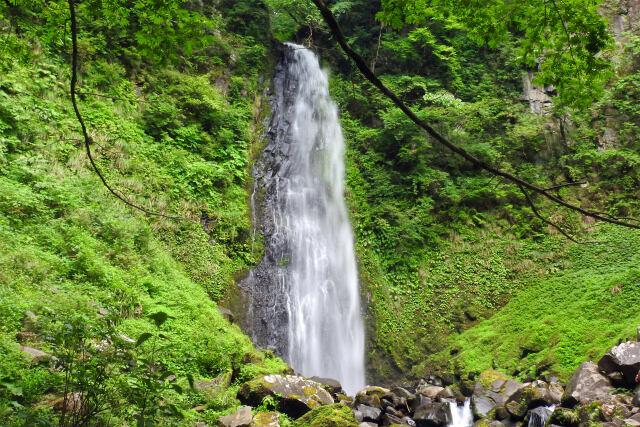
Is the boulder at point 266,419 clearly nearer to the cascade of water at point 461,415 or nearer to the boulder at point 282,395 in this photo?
the boulder at point 282,395

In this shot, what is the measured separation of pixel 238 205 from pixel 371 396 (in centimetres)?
615

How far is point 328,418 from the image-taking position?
15.8ft

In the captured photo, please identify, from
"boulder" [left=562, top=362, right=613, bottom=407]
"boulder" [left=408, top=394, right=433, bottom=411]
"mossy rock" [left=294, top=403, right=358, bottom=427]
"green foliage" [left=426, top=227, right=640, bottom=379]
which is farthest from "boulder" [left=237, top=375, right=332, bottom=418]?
"green foliage" [left=426, top=227, right=640, bottom=379]

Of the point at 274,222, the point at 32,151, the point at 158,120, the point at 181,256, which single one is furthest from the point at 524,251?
the point at 32,151

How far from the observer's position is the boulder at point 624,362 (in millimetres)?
5570

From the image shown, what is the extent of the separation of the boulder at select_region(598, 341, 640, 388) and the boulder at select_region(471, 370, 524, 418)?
1390 mm

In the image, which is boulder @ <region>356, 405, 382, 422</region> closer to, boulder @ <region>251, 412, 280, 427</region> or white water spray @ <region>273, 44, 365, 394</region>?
boulder @ <region>251, 412, 280, 427</region>

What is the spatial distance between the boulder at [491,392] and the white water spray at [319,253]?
305cm

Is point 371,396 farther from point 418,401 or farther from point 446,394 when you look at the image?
point 446,394

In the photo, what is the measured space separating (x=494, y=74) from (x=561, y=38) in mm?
15692

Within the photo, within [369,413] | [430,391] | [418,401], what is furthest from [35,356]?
[430,391]

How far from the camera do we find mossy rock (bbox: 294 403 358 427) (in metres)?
4.77

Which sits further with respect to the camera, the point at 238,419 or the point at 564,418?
the point at 564,418

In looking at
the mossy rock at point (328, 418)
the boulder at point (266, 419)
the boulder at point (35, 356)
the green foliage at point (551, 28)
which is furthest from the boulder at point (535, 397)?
the boulder at point (35, 356)
